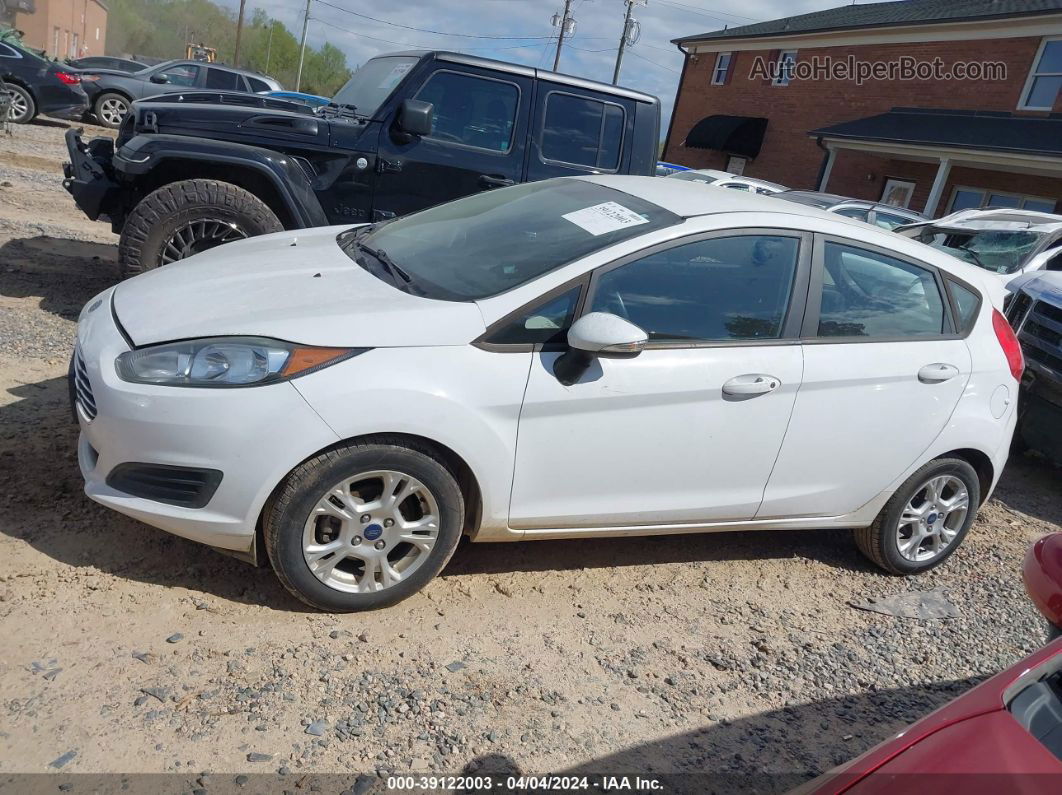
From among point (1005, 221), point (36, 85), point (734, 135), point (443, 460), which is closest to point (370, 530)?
point (443, 460)

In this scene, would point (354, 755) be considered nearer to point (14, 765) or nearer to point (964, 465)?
point (14, 765)

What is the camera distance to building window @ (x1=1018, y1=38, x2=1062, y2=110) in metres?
20.0

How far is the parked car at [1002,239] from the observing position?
25.0 ft

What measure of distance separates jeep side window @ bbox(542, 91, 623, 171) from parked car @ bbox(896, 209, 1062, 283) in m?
3.28

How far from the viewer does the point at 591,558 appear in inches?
158

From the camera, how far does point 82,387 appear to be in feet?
10.4

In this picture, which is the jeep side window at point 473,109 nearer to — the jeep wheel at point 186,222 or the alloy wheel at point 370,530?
the jeep wheel at point 186,222

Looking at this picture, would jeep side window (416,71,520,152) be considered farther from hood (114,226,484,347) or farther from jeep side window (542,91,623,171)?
hood (114,226,484,347)

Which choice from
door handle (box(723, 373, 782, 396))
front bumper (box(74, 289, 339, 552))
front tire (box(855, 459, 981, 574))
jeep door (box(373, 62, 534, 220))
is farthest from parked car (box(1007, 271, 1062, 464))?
front bumper (box(74, 289, 339, 552))

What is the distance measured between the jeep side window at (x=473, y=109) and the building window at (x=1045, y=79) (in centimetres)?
1908

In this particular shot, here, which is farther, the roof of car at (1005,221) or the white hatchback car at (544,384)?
the roof of car at (1005,221)

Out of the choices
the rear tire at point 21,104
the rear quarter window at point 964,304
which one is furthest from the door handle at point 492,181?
the rear tire at point 21,104

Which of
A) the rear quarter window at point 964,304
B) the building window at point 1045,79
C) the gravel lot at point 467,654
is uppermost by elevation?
the building window at point 1045,79

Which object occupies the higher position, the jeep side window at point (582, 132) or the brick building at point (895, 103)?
the brick building at point (895, 103)
